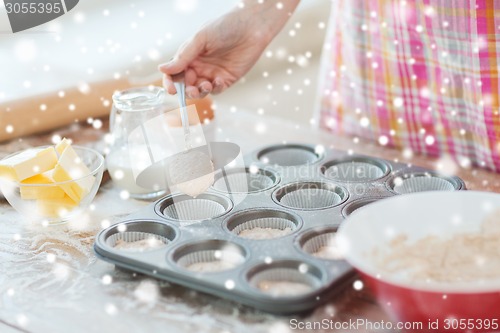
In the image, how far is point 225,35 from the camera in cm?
161

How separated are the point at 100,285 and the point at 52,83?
2.86 ft

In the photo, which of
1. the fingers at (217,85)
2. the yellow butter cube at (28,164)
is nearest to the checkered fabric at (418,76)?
the fingers at (217,85)

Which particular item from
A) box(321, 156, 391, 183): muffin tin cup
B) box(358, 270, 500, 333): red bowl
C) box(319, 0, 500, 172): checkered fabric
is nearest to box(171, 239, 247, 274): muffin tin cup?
box(358, 270, 500, 333): red bowl

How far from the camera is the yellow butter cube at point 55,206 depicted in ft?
4.25

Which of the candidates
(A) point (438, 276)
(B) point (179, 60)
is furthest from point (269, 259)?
(B) point (179, 60)

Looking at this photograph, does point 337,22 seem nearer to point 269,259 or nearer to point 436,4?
point 436,4

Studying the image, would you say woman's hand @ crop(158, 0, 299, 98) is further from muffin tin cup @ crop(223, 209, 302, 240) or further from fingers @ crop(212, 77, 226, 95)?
muffin tin cup @ crop(223, 209, 302, 240)

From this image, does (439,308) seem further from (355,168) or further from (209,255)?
(355,168)

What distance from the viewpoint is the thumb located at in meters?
1.48

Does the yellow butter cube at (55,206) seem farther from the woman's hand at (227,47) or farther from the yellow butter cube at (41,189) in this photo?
the woman's hand at (227,47)

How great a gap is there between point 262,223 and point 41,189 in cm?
40

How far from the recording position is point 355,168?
4.81 ft

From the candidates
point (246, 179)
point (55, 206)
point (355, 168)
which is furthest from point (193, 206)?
point (355, 168)

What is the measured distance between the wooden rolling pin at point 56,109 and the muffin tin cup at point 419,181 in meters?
0.49
